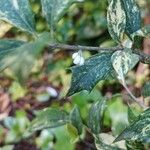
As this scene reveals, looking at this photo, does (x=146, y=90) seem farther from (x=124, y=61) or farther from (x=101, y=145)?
(x=124, y=61)

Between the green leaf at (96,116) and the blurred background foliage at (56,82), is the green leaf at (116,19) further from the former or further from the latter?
the blurred background foliage at (56,82)

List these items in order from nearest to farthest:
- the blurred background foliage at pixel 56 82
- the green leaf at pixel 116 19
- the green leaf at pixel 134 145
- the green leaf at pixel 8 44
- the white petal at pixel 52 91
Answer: the green leaf at pixel 8 44, the green leaf at pixel 116 19, the green leaf at pixel 134 145, the blurred background foliage at pixel 56 82, the white petal at pixel 52 91

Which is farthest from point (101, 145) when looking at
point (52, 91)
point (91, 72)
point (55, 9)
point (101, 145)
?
point (52, 91)

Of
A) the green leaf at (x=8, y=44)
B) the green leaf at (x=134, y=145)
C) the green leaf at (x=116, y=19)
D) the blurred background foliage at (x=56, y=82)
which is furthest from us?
the blurred background foliage at (x=56, y=82)

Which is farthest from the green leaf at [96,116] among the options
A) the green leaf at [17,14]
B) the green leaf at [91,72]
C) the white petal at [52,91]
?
the white petal at [52,91]

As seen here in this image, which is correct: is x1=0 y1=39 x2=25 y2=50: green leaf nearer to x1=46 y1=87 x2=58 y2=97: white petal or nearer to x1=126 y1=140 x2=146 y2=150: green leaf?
x1=126 y1=140 x2=146 y2=150: green leaf

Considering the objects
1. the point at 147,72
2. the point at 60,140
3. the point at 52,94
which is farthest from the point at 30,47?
the point at 52,94
